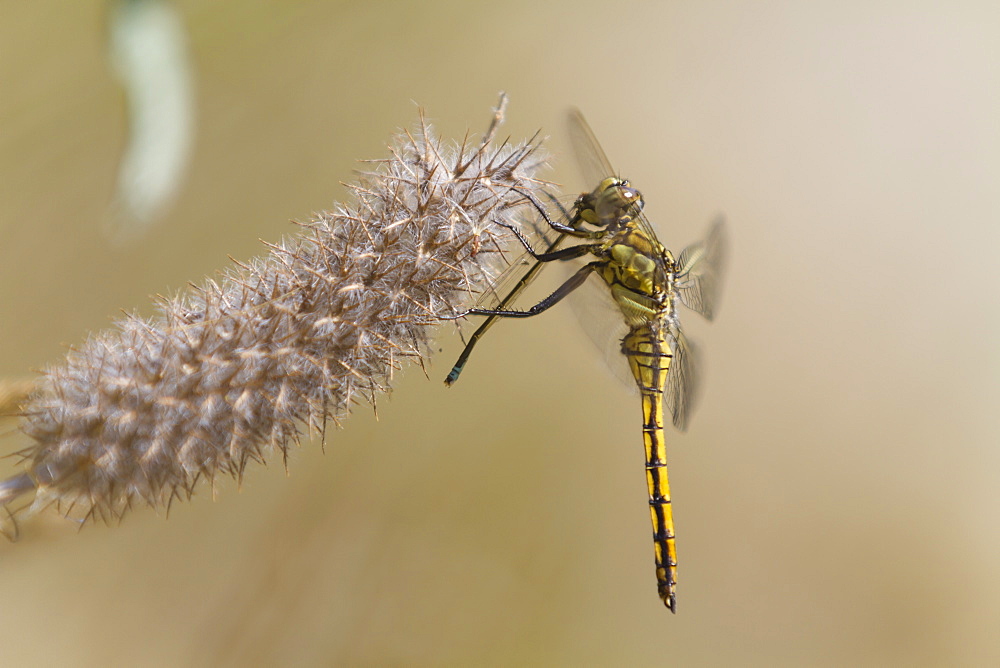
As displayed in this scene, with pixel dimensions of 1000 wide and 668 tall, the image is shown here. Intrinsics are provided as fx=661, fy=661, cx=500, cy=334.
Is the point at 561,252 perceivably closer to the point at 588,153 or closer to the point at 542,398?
the point at 588,153

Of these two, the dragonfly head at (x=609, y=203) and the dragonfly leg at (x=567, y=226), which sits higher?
the dragonfly head at (x=609, y=203)

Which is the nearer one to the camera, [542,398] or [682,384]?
[682,384]

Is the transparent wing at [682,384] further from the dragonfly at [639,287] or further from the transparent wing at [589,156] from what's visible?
the transparent wing at [589,156]

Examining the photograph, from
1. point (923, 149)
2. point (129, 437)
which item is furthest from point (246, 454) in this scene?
point (923, 149)

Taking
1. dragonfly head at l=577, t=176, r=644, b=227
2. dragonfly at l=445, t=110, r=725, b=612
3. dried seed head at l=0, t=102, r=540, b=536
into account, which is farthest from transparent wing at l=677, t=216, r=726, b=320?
dried seed head at l=0, t=102, r=540, b=536

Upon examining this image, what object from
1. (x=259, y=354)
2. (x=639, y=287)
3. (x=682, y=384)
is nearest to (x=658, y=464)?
(x=682, y=384)

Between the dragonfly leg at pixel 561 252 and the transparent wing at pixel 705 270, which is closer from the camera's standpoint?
the dragonfly leg at pixel 561 252

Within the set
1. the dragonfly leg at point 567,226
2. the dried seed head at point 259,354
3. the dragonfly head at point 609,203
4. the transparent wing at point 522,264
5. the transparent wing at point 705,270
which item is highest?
the transparent wing at point 705,270

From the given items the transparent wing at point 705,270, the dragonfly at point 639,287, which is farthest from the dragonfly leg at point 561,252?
the transparent wing at point 705,270
